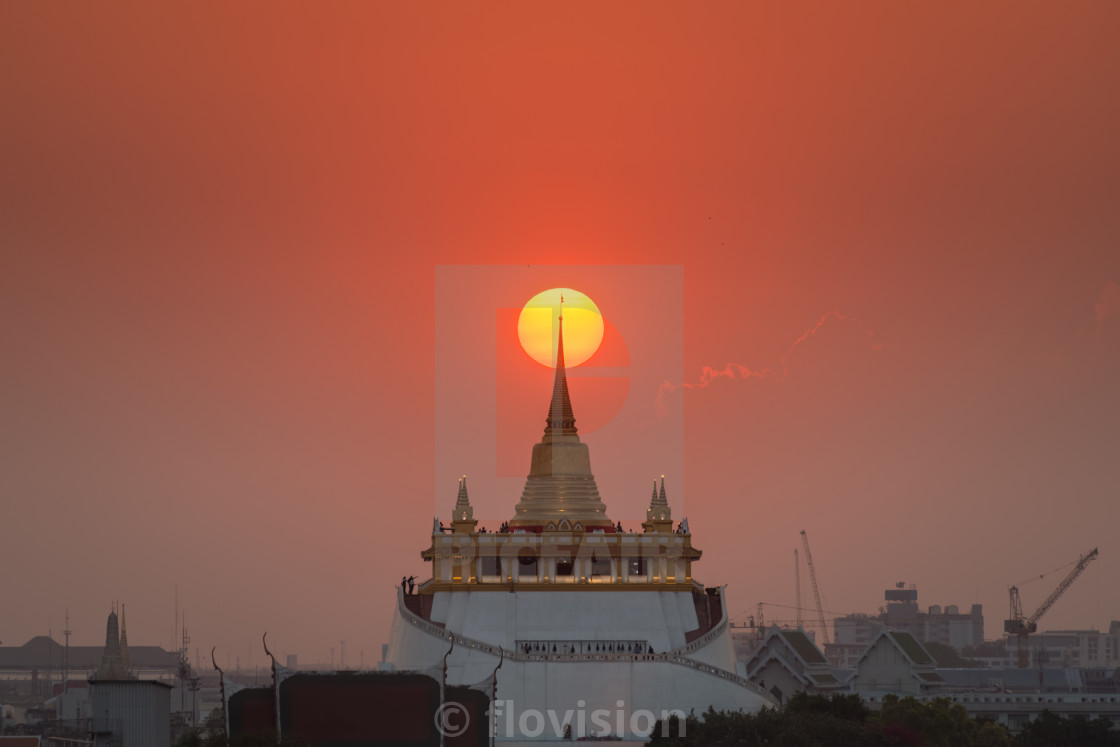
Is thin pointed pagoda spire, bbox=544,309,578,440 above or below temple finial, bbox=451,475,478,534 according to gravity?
above

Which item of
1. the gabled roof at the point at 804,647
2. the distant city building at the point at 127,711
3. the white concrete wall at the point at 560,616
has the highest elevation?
the gabled roof at the point at 804,647

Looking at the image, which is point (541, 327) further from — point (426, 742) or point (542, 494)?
point (426, 742)

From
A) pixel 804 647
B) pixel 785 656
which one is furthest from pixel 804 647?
pixel 785 656

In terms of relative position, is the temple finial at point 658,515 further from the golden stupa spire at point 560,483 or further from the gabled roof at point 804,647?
the gabled roof at point 804,647

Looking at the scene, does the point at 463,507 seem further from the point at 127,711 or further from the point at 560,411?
the point at 127,711

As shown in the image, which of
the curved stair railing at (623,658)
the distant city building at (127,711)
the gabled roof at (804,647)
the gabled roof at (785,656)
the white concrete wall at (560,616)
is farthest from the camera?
the gabled roof at (804,647)

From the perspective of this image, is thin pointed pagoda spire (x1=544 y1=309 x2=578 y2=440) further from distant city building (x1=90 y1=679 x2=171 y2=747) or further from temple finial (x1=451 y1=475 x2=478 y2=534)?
distant city building (x1=90 y1=679 x2=171 y2=747)

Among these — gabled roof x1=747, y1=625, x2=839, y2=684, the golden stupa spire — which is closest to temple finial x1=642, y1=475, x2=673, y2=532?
the golden stupa spire

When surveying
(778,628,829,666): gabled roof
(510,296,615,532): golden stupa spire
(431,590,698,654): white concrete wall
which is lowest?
(431,590,698,654): white concrete wall

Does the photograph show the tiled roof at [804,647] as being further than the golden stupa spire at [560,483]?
Yes

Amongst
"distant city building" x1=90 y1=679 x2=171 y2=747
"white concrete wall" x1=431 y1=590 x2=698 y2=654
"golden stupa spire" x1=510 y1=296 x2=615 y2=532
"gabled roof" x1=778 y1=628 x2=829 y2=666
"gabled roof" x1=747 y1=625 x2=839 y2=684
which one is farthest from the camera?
"gabled roof" x1=778 y1=628 x2=829 y2=666

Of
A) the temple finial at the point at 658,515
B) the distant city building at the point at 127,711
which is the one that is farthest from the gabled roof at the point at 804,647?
the distant city building at the point at 127,711

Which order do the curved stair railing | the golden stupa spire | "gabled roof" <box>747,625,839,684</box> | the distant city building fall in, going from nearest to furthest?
the distant city building → the curved stair railing → the golden stupa spire → "gabled roof" <box>747,625,839,684</box>

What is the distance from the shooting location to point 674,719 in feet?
442
